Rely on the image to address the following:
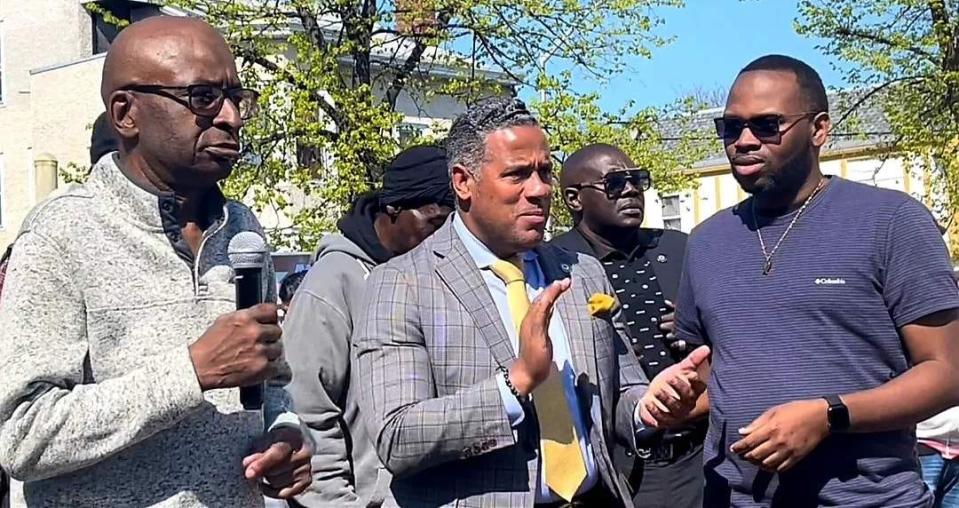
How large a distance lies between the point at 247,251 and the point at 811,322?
184 cm

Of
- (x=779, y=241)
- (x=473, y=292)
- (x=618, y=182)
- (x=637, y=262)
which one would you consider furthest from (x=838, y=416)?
(x=618, y=182)

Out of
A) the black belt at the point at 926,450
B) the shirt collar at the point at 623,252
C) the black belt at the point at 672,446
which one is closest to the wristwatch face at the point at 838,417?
the black belt at the point at 672,446

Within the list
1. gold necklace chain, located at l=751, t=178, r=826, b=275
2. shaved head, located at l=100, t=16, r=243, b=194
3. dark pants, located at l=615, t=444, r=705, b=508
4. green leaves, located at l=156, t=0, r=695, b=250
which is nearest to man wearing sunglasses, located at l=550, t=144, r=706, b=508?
dark pants, located at l=615, t=444, r=705, b=508

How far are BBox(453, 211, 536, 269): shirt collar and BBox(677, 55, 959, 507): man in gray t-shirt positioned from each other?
0.76 meters

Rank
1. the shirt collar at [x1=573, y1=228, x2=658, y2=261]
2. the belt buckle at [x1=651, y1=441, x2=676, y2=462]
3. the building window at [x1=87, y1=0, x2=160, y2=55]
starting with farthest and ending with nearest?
the building window at [x1=87, y1=0, x2=160, y2=55]
the shirt collar at [x1=573, y1=228, x2=658, y2=261]
the belt buckle at [x1=651, y1=441, x2=676, y2=462]

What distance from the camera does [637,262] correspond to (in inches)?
233

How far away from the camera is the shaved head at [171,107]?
259 cm

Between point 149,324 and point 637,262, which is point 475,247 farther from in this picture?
point 637,262

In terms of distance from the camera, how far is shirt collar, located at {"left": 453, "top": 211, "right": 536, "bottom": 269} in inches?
139

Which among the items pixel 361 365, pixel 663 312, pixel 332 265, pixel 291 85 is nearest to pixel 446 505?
pixel 361 365

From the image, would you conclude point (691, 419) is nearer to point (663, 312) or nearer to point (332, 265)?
point (332, 265)

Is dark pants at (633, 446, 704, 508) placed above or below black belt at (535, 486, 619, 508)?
below

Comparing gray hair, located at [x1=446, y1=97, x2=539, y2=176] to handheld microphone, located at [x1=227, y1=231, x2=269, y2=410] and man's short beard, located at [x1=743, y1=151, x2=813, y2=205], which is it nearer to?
man's short beard, located at [x1=743, y1=151, x2=813, y2=205]

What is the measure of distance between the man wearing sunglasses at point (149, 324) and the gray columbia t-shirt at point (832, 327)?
5.15ft
